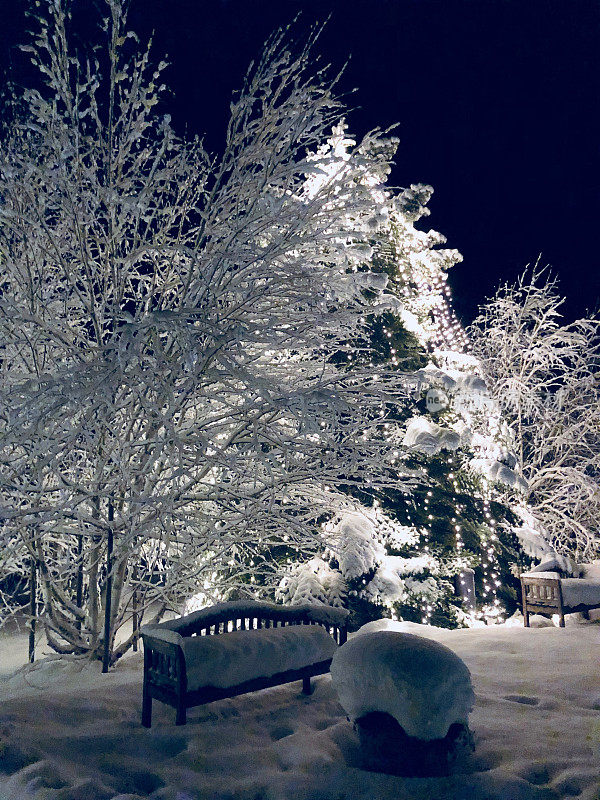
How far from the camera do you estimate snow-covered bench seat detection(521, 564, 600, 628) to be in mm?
8836

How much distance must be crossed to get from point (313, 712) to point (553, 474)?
11.8m

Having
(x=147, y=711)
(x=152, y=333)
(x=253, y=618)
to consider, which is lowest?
(x=147, y=711)

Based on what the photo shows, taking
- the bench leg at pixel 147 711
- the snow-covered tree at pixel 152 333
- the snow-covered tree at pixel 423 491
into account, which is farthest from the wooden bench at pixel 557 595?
the bench leg at pixel 147 711

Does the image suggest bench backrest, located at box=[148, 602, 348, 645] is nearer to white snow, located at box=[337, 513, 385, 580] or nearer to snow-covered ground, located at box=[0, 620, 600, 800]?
snow-covered ground, located at box=[0, 620, 600, 800]

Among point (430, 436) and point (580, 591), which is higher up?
point (430, 436)

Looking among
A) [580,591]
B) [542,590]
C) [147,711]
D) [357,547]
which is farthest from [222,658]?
[580,591]

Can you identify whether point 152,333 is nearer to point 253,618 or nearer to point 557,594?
point 253,618

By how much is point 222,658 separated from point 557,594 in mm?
6519

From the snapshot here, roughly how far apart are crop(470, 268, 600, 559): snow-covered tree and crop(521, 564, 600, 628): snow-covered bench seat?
14.5 feet

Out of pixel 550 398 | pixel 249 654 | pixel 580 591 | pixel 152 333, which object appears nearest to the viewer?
pixel 249 654

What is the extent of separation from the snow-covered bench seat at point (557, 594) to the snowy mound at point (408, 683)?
5.88m

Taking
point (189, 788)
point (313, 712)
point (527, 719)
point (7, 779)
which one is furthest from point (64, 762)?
point (527, 719)

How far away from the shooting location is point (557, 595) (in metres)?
8.84

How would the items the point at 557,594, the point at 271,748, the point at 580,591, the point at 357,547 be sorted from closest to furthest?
the point at 271,748 → the point at 357,547 → the point at 557,594 → the point at 580,591
